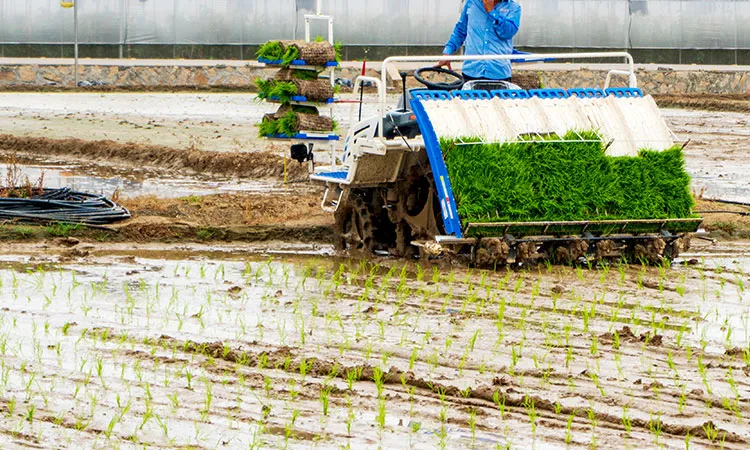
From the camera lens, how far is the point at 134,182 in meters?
17.7

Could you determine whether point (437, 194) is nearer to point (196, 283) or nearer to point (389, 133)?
point (389, 133)

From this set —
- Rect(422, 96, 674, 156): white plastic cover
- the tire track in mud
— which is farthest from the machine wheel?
the tire track in mud

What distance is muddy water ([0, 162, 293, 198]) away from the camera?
54.1 feet

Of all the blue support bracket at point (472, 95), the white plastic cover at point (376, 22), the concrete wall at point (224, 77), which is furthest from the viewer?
the white plastic cover at point (376, 22)

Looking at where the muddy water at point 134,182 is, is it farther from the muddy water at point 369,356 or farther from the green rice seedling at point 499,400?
the green rice seedling at point 499,400

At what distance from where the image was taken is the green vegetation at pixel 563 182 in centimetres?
1086

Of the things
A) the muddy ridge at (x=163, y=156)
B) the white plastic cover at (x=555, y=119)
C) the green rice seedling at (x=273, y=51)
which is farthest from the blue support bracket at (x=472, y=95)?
the muddy ridge at (x=163, y=156)

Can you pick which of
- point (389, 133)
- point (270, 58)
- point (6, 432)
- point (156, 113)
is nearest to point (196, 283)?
point (389, 133)

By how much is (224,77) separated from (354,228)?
22917 millimetres

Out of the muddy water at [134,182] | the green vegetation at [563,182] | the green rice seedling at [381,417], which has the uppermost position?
the green vegetation at [563,182]

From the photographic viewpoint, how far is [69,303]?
9711 mm

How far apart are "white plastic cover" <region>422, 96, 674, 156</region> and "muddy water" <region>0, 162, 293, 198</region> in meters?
5.60

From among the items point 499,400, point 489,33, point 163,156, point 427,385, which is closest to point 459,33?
point 489,33

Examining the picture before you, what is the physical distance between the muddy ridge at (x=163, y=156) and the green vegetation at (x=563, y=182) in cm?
718
